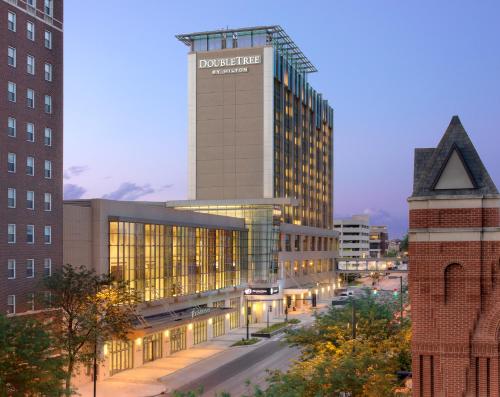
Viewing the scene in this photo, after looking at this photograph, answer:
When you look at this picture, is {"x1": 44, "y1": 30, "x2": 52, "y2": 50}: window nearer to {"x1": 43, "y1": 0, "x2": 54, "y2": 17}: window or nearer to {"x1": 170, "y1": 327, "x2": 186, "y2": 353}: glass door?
{"x1": 43, "y1": 0, "x2": 54, "y2": 17}: window

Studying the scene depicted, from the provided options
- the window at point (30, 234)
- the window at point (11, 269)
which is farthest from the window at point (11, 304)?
the window at point (30, 234)

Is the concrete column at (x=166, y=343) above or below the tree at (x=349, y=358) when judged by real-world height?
below

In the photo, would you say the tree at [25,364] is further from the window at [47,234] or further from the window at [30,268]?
the window at [47,234]

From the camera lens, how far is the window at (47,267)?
5489cm

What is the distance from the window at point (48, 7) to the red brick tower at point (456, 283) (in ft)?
146

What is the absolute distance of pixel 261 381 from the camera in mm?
55375

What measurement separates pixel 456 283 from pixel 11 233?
1548 inches

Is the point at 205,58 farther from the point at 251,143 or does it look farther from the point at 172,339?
the point at 172,339

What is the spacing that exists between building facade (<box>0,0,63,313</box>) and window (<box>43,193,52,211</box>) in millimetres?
82

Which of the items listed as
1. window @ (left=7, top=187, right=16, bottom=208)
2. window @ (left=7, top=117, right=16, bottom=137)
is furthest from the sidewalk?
window @ (left=7, top=117, right=16, bottom=137)

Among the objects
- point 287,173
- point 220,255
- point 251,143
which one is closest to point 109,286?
point 220,255

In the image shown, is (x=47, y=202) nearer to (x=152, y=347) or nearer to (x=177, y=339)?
(x=152, y=347)

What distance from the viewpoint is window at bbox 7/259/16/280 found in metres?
50.7

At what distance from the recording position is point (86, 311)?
49.8 metres
